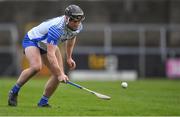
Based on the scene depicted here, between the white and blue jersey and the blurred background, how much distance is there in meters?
18.5

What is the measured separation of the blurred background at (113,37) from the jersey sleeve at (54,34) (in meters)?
19.0

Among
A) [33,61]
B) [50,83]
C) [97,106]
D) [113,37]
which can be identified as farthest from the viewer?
[113,37]

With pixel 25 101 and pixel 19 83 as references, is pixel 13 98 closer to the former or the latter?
pixel 19 83

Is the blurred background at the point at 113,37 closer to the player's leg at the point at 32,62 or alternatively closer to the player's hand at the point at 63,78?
the player's leg at the point at 32,62

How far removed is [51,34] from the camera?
12875mm

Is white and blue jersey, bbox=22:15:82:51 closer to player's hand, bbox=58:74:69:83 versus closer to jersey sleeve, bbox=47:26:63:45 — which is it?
jersey sleeve, bbox=47:26:63:45

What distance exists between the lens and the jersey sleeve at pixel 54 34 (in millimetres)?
12797

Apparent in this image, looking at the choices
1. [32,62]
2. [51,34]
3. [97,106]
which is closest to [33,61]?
[32,62]

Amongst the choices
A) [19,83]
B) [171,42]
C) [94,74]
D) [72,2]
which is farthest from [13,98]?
[72,2]

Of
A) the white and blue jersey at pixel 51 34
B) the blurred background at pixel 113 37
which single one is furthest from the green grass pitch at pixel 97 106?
the blurred background at pixel 113 37

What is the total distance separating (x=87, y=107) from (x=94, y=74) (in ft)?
60.5

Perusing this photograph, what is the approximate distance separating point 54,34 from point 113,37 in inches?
1018

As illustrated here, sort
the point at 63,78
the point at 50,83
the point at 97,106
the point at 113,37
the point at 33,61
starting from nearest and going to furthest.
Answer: the point at 63,78 → the point at 33,61 → the point at 50,83 → the point at 97,106 → the point at 113,37

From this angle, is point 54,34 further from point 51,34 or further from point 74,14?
point 74,14
